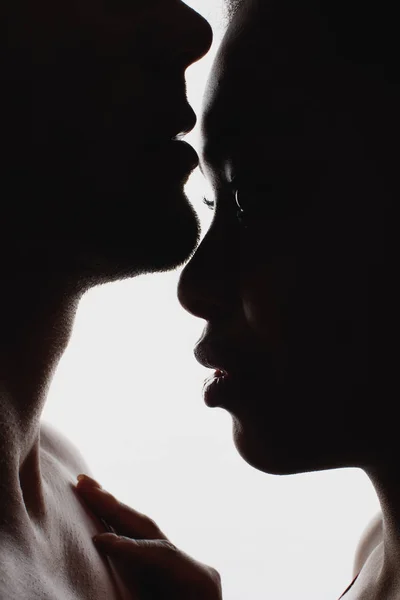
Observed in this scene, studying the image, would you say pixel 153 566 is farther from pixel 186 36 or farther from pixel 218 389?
pixel 186 36

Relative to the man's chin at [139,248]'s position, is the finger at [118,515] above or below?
below

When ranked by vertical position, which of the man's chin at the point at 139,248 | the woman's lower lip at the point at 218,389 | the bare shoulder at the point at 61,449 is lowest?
the bare shoulder at the point at 61,449

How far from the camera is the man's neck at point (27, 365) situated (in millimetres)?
873

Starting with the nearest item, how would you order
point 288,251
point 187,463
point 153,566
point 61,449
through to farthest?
→ 1. point 288,251
2. point 153,566
3. point 61,449
4. point 187,463

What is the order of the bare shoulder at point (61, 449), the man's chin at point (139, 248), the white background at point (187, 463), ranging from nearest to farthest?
the man's chin at point (139, 248) → the bare shoulder at point (61, 449) → the white background at point (187, 463)

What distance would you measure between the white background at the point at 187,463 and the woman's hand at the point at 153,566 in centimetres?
68

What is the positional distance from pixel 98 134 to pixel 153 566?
23.4 inches

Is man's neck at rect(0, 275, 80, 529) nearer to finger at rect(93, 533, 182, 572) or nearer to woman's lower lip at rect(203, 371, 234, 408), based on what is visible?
finger at rect(93, 533, 182, 572)

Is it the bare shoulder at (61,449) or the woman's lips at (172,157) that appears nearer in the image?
the woman's lips at (172,157)

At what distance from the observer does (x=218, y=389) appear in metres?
0.94

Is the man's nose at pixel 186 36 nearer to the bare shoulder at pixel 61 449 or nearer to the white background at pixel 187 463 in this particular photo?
the bare shoulder at pixel 61 449

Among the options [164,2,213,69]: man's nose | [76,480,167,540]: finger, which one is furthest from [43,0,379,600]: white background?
[164,2,213,69]: man's nose

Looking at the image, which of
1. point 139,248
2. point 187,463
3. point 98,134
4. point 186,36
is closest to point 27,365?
point 139,248

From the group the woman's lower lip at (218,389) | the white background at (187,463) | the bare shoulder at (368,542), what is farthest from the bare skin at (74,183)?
the white background at (187,463)
